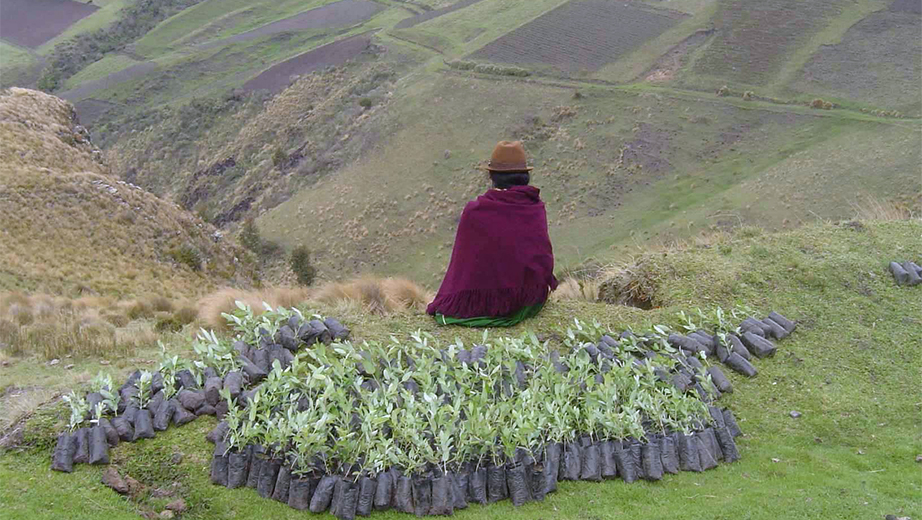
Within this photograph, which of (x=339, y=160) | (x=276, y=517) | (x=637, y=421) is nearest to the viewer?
(x=276, y=517)

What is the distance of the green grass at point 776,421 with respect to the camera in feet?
17.6

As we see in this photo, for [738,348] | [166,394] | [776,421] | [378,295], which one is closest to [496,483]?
[166,394]

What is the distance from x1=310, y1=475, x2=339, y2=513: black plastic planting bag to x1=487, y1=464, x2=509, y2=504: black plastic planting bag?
1.11 meters

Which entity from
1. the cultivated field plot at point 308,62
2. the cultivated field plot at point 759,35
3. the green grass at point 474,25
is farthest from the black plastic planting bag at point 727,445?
the cultivated field plot at point 308,62

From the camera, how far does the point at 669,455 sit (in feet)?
19.8

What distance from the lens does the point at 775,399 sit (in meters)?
7.26

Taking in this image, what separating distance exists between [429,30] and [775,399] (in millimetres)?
68768

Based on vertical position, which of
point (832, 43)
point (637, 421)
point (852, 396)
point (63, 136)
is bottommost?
point (832, 43)

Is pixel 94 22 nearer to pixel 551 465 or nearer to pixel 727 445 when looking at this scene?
pixel 551 465

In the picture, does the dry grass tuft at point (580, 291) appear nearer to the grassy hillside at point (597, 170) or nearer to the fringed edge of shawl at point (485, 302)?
A: the fringed edge of shawl at point (485, 302)

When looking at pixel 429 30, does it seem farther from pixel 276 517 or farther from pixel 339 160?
pixel 276 517

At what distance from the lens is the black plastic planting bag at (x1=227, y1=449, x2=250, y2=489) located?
5.50 m

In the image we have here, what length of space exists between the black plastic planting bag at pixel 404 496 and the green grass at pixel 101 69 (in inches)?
3452

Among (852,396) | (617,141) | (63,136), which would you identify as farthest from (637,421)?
(617,141)
